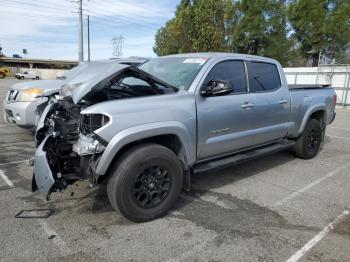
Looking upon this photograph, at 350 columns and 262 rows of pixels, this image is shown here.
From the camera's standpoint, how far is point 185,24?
26828mm

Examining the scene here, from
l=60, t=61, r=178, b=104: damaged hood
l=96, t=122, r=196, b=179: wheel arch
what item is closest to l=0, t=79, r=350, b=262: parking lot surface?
l=96, t=122, r=196, b=179: wheel arch

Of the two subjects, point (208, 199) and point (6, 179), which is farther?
point (6, 179)

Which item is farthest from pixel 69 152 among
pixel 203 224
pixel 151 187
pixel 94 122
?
pixel 203 224

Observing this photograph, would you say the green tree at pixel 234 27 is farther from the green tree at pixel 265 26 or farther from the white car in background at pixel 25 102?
the white car in background at pixel 25 102

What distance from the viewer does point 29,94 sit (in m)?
6.81

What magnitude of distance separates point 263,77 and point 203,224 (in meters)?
2.59

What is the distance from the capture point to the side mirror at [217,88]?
3910 millimetres

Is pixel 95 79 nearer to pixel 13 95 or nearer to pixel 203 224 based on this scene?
pixel 203 224

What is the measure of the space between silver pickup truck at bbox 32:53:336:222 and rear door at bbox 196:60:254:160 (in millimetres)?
13

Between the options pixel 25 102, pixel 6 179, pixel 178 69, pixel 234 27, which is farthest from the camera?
pixel 234 27

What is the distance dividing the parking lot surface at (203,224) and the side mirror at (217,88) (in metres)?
1.37

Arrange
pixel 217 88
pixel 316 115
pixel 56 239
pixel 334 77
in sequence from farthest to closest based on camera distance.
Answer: pixel 334 77 → pixel 316 115 → pixel 217 88 → pixel 56 239

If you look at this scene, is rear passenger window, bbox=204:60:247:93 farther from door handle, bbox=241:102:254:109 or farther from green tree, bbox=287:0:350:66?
green tree, bbox=287:0:350:66

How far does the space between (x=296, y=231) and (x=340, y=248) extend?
1.46ft
